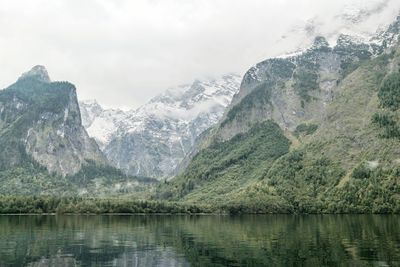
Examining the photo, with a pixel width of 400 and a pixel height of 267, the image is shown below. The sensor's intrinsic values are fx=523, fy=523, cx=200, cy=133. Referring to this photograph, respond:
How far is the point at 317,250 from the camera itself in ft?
388

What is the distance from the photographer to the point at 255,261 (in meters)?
102

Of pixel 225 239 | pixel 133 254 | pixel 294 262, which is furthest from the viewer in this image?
pixel 225 239

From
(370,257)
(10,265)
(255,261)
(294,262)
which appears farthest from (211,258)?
(10,265)

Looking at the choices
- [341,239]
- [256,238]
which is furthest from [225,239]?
[341,239]

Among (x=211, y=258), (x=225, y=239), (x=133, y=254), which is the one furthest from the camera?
(x=225, y=239)

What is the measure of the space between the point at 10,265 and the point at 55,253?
71.9 feet

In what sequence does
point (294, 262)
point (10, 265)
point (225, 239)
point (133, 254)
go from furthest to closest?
point (225, 239) → point (133, 254) → point (294, 262) → point (10, 265)

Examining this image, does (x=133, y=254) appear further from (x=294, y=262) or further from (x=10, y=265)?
(x=294, y=262)

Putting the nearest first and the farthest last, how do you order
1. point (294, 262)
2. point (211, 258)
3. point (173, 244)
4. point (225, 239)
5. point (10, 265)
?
point (10, 265) → point (294, 262) → point (211, 258) → point (173, 244) → point (225, 239)

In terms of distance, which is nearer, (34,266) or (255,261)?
(34,266)

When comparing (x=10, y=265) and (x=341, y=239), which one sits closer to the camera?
(x=10, y=265)

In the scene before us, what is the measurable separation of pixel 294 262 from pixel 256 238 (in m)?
55.6

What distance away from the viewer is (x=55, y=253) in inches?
4520

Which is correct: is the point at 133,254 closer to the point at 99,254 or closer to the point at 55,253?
the point at 99,254
